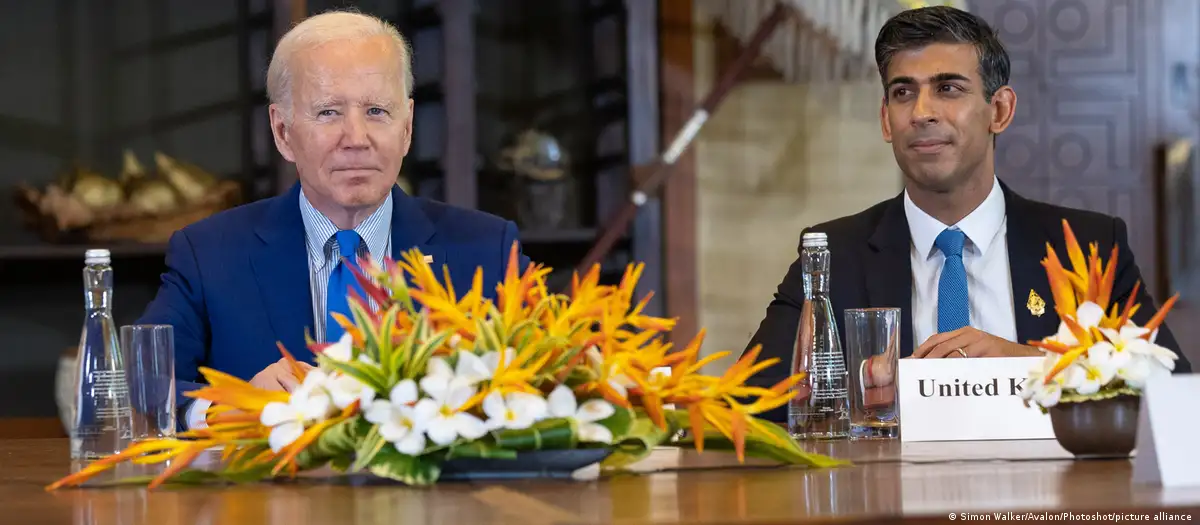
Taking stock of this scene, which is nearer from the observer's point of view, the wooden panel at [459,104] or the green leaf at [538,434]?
the green leaf at [538,434]

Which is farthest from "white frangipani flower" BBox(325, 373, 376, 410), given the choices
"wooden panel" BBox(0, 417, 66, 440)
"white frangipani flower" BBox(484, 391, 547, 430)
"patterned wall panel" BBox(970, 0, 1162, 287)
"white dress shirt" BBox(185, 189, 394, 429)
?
"patterned wall panel" BBox(970, 0, 1162, 287)

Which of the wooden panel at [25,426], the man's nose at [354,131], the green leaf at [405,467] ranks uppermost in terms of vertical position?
the man's nose at [354,131]

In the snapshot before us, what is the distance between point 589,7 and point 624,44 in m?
0.20

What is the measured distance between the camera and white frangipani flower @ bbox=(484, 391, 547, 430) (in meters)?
1.36

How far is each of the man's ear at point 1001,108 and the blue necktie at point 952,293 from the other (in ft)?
0.98

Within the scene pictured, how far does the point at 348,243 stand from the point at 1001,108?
1250mm

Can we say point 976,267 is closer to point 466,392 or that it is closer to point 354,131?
point 354,131

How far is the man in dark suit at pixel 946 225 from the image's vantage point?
2.62 m

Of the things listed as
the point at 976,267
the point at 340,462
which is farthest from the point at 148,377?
the point at 976,267

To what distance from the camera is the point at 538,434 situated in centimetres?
139

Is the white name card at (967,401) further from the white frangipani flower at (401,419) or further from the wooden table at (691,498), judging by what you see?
the white frangipani flower at (401,419)

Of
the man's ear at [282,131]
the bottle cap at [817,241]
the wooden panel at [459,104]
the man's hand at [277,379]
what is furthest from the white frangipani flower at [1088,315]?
the wooden panel at [459,104]

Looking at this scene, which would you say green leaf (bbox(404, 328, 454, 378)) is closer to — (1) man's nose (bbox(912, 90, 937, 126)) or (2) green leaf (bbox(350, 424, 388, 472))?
(2) green leaf (bbox(350, 424, 388, 472))

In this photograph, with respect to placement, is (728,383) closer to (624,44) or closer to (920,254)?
(920,254)
